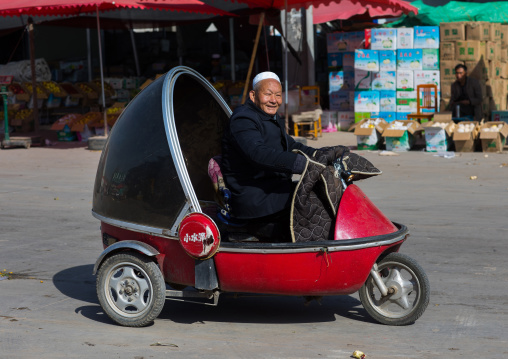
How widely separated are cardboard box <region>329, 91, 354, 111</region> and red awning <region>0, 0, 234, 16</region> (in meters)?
4.04

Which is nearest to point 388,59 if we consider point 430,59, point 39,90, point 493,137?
point 430,59

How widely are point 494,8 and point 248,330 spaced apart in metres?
18.2

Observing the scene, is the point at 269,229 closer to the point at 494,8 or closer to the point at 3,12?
the point at 3,12

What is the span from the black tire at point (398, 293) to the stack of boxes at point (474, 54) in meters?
12.7

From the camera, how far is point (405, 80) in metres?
18.0

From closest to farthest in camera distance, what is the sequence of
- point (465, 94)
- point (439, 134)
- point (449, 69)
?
point (439, 134) → point (465, 94) → point (449, 69)

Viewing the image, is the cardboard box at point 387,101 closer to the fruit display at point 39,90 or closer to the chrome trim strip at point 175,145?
the fruit display at point 39,90

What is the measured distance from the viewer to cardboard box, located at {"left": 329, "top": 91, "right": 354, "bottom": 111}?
20.0 meters

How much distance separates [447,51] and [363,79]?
6.47 ft

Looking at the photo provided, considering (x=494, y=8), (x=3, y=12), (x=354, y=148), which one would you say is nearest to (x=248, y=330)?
(x=354, y=148)

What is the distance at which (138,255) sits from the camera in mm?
5191

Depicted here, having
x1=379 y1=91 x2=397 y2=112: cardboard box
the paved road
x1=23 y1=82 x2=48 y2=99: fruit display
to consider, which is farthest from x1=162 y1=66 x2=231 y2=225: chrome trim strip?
x1=23 y1=82 x2=48 y2=99: fruit display

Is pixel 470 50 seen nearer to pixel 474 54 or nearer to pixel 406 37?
pixel 474 54

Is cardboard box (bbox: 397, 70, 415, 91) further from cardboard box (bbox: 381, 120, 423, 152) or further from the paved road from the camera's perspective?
the paved road
